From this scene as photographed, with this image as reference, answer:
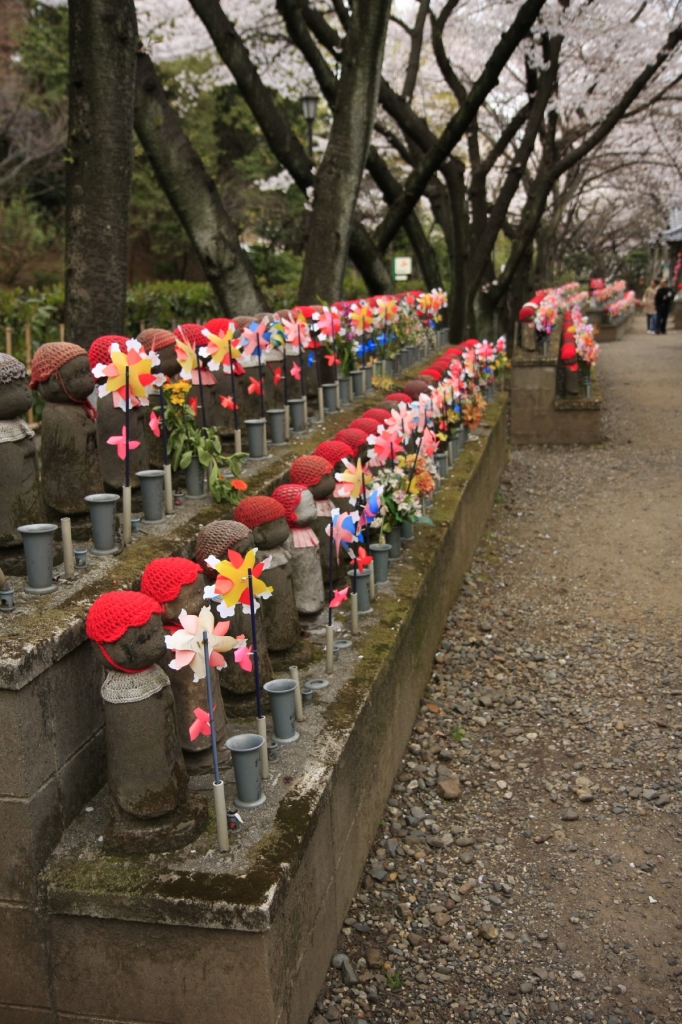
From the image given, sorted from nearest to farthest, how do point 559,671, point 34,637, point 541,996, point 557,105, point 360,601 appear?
point 34,637
point 541,996
point 360,601
point 559,671
point 557,105

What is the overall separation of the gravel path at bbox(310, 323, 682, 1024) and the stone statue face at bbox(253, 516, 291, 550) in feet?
3.88

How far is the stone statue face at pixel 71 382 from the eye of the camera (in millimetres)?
3303

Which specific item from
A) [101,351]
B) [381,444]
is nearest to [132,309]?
[381,444]

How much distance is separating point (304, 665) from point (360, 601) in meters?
0.60

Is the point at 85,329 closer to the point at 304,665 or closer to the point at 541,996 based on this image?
the point at 304,665

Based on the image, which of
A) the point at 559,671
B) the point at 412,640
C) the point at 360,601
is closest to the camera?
the point at 360,601

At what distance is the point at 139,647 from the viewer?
8.08 ft

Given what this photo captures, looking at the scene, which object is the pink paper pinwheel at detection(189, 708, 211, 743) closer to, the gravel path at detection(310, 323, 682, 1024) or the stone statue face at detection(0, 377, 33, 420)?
the gravel path at detection(310, 323, 682, 1024)

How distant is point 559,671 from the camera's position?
525 centimetres

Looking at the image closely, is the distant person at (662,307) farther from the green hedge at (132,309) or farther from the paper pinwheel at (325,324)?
the paper pinwheel at (325,324)

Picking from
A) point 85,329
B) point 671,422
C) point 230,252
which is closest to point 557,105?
point 671,422

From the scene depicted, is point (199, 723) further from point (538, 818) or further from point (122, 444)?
point (538, 818)

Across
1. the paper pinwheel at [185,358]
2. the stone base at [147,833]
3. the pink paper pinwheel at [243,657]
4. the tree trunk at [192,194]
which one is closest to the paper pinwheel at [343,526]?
the paper pinwheel at [185,358]

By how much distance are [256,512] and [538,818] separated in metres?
1.67
